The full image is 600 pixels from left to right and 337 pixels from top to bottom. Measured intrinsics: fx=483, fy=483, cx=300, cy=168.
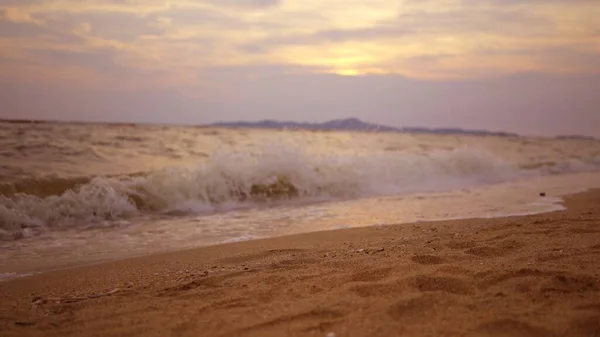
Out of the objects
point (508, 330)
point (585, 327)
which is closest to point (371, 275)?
point (508, 330)

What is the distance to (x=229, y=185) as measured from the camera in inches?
400

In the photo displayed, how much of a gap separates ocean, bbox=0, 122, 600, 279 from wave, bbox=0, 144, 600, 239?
0.02m

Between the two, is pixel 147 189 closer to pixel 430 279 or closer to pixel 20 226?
pixel 20 226

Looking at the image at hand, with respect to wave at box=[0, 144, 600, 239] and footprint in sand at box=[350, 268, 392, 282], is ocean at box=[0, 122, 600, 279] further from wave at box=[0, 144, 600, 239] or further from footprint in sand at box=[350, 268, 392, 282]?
footprint in sand at box=[350, 268, 392, 282]

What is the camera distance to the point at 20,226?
687cm

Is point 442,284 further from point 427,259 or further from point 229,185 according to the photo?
point 229,185

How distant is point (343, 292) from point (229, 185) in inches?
293

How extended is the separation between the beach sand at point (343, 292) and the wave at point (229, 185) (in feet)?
11.3

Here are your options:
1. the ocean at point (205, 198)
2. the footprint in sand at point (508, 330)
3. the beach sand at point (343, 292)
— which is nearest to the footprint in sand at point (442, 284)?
the beach sand at point (343, 292)

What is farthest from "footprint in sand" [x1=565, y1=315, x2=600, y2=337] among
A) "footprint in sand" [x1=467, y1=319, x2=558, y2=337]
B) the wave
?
the wave

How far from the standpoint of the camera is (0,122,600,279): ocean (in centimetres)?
601

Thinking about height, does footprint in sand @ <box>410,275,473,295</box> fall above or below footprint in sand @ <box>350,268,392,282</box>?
above

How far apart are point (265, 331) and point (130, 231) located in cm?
468

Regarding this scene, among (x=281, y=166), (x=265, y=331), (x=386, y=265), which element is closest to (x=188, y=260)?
(x=386, y=265)
